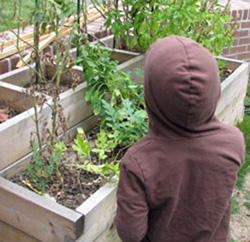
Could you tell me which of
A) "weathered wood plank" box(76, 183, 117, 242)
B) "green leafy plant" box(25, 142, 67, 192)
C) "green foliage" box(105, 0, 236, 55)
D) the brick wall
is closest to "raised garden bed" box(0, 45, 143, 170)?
"green leafy plant" box(25, 142, 67, 192)

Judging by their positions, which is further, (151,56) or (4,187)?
(4,187)

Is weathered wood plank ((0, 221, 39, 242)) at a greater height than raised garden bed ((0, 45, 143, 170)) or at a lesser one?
lesser

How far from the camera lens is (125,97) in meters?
3.07

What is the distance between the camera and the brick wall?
219 inches

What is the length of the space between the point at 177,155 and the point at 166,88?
0.89 feet

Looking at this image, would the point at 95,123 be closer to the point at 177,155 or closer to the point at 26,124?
the point at 26,124

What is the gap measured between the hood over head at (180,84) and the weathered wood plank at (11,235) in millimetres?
1248

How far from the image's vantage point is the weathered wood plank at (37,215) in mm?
2014

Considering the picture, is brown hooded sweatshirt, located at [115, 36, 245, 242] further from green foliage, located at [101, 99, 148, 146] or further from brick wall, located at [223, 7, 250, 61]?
brick wall, located at [223, 7, 250, 61]

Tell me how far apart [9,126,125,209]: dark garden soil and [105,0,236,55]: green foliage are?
1.40 metres

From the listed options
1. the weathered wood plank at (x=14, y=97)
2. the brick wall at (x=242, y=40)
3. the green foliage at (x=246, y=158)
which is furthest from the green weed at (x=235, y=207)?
the brick wall at (x=242, y=40)

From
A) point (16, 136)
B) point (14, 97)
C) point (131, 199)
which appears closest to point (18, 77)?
point (14, 97)

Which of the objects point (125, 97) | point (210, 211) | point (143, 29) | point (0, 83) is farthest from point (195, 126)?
point (143, 29)

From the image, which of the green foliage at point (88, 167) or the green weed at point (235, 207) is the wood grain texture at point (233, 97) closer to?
the green weed at point (235, 207)
